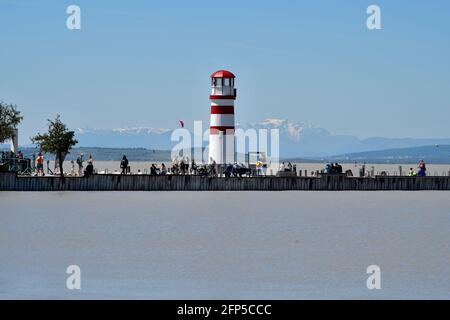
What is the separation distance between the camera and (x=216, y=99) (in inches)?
3125

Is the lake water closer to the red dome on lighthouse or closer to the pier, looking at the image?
the pier

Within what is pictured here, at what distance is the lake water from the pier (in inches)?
40.0

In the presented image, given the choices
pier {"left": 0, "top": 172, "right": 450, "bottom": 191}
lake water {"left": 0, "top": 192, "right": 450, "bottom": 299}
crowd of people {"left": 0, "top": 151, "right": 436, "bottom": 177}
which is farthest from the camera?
crowd of people {"left": 0, "top": 151, "right": 436, "bottom": 177}

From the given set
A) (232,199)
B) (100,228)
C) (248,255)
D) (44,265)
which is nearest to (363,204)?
(232,199)

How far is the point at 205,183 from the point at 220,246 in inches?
997

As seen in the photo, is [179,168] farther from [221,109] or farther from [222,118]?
[221,109]

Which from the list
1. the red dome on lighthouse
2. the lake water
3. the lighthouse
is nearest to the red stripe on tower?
the lighthouse

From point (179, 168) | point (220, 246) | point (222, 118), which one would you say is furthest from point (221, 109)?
point (220, 246)

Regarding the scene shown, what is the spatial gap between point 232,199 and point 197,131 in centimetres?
2642

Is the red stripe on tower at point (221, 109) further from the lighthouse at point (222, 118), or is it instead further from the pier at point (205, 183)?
the pier at point (205, 183)

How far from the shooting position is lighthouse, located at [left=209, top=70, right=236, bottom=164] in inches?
3095

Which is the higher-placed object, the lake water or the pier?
the pier
